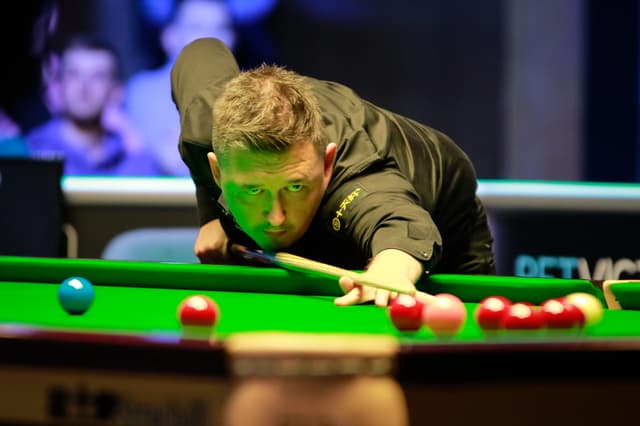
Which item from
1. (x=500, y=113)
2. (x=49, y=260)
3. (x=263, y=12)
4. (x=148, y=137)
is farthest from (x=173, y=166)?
(x=49, y=260)

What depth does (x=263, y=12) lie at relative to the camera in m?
5.84

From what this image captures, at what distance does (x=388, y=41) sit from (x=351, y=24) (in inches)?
9.1

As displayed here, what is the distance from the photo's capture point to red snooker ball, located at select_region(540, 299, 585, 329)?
6.62 ft

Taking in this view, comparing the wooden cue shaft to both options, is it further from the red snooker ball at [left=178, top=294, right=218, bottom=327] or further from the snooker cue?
the red snooker ball at [left=178, top=294, right=218, bottom=327]

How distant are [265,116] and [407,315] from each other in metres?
0.80

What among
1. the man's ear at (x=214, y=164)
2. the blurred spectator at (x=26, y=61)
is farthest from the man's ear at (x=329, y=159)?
the blurred spectator at (x=26, y=61)

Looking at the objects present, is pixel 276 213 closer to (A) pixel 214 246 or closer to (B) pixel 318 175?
(B) pixel 318 175

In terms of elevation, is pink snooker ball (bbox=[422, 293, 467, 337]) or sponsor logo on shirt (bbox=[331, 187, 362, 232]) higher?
sponsor logo on shirt (bbox=[331, 187, 362, 232])

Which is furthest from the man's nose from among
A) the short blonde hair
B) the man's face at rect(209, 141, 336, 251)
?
the short blonde hair

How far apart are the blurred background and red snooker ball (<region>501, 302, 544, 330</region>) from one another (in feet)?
12.0

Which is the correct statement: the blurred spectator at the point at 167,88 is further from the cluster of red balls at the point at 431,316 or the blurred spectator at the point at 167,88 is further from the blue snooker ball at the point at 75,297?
the cluster of red balls at the point at 431,316

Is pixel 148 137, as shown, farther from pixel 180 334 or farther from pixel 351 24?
pixel 180 334

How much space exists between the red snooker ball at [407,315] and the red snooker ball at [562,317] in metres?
0.25

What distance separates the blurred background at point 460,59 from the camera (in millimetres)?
5539
